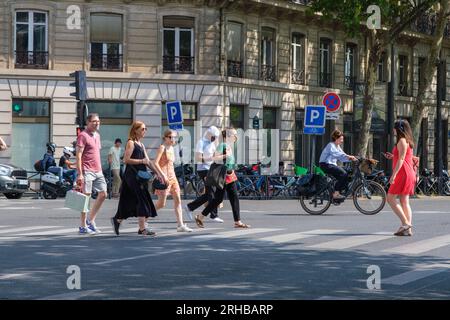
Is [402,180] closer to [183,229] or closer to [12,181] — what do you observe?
[183,229]

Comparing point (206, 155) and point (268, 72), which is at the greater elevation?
point (268, 72)

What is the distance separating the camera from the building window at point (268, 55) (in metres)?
39.4

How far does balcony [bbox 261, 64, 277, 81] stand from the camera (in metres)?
39.3

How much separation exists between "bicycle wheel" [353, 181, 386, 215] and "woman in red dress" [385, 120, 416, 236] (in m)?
4.47

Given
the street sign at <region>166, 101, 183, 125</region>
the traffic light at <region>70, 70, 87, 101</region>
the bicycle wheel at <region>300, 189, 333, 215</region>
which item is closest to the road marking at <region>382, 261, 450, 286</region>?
the bicycle wheel at <region>300, 189, 333, 215</region>

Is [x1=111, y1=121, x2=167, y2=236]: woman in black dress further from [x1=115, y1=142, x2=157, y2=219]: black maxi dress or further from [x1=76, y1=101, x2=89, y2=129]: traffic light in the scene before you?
[x1=76, y1=101, x2=89, y2=129]: traffic light

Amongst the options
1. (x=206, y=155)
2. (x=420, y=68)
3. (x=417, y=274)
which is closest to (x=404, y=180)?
(x=206, y=155)

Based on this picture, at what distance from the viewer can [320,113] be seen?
2853 centimetres

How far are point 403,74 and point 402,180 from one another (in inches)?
1361

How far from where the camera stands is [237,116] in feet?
126

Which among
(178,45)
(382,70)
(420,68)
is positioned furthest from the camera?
(420,68)

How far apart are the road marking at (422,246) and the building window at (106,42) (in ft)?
74.6

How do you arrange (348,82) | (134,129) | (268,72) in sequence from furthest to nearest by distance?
(348,82)
(268,72)
(134,129)

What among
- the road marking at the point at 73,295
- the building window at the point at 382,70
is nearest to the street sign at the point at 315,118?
the building window at the point at 382,70
